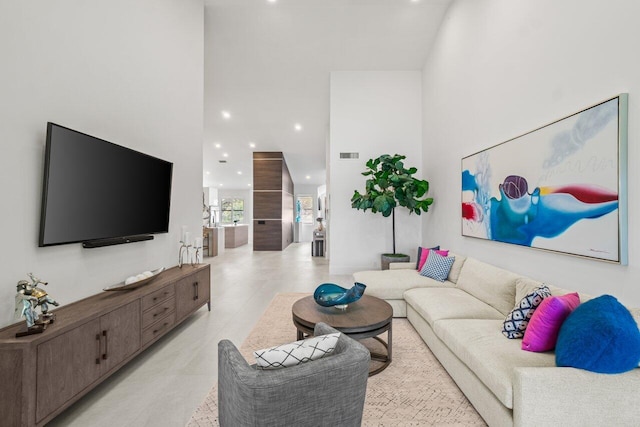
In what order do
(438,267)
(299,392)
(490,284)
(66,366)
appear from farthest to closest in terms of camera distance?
(438,267)
(490,284)
(66,366)
(299,392)

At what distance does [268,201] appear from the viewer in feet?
32.4

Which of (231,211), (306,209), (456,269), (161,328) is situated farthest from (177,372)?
(231,211)

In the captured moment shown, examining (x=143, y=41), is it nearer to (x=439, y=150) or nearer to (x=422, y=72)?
(x=439, y=150)

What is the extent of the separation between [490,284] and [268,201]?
7.90 meters

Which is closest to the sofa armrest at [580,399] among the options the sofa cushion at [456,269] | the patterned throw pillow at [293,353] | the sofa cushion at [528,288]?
the sofa cushion at [528,288]

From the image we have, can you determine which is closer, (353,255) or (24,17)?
(24,17)

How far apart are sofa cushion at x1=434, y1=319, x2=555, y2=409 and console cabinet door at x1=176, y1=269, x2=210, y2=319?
2.53 m

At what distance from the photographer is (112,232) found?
2518 millimetres

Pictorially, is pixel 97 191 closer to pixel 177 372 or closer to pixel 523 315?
pixel 177 372

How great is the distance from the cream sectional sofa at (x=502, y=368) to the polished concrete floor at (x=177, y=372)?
180cm

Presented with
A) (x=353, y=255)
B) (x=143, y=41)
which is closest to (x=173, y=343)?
(x=143, y=41)

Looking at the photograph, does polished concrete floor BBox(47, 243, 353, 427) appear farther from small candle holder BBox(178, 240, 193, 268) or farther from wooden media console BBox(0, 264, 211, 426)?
small candle holder BBox(178, 240, 193, 268)

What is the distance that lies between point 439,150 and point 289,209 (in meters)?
7.57

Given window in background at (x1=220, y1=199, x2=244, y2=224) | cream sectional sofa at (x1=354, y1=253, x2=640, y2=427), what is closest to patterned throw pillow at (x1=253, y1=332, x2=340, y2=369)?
cream sectional sofa at (x1=354, y1=253, x2=640, y2=427)
